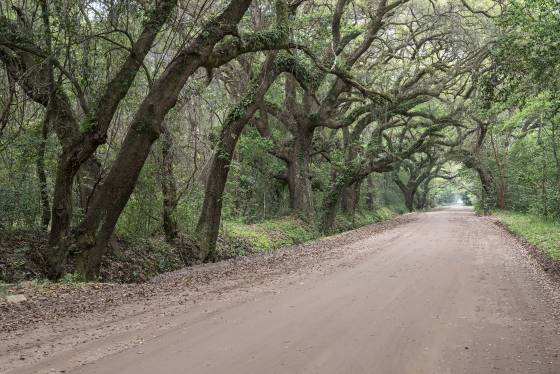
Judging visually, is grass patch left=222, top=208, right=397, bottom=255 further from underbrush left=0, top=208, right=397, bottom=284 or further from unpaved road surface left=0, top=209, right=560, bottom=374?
unpaved road surface left=0, top=209, right=560, bottom=374

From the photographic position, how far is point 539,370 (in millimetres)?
4867

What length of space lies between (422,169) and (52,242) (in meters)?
47.6

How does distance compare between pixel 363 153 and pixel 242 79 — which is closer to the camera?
pixel 242 79

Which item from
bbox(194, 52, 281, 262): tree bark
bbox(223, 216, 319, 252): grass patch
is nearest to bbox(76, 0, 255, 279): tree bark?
bbox(194, 52, 281, 262): tree bark

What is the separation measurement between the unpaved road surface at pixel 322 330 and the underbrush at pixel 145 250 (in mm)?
3853

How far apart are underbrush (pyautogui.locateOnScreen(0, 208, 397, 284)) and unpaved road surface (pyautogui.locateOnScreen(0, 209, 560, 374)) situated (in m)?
3.85

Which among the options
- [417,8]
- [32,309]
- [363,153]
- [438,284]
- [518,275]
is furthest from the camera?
[363,153]

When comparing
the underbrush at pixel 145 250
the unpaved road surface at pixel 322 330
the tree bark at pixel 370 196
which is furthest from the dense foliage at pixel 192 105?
the tree bark at pixel 370 196

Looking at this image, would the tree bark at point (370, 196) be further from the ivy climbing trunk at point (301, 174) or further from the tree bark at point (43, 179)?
the tree bark at point (43, 179)

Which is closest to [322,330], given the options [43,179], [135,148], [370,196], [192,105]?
[135,148]

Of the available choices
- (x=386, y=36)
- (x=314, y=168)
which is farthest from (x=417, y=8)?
(x=314, y=168)

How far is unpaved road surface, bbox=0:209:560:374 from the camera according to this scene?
4961mm

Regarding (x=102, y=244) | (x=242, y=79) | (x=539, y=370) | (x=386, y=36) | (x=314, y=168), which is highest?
(x=386, y=36)

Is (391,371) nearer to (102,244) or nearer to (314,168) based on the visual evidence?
(102,244)
